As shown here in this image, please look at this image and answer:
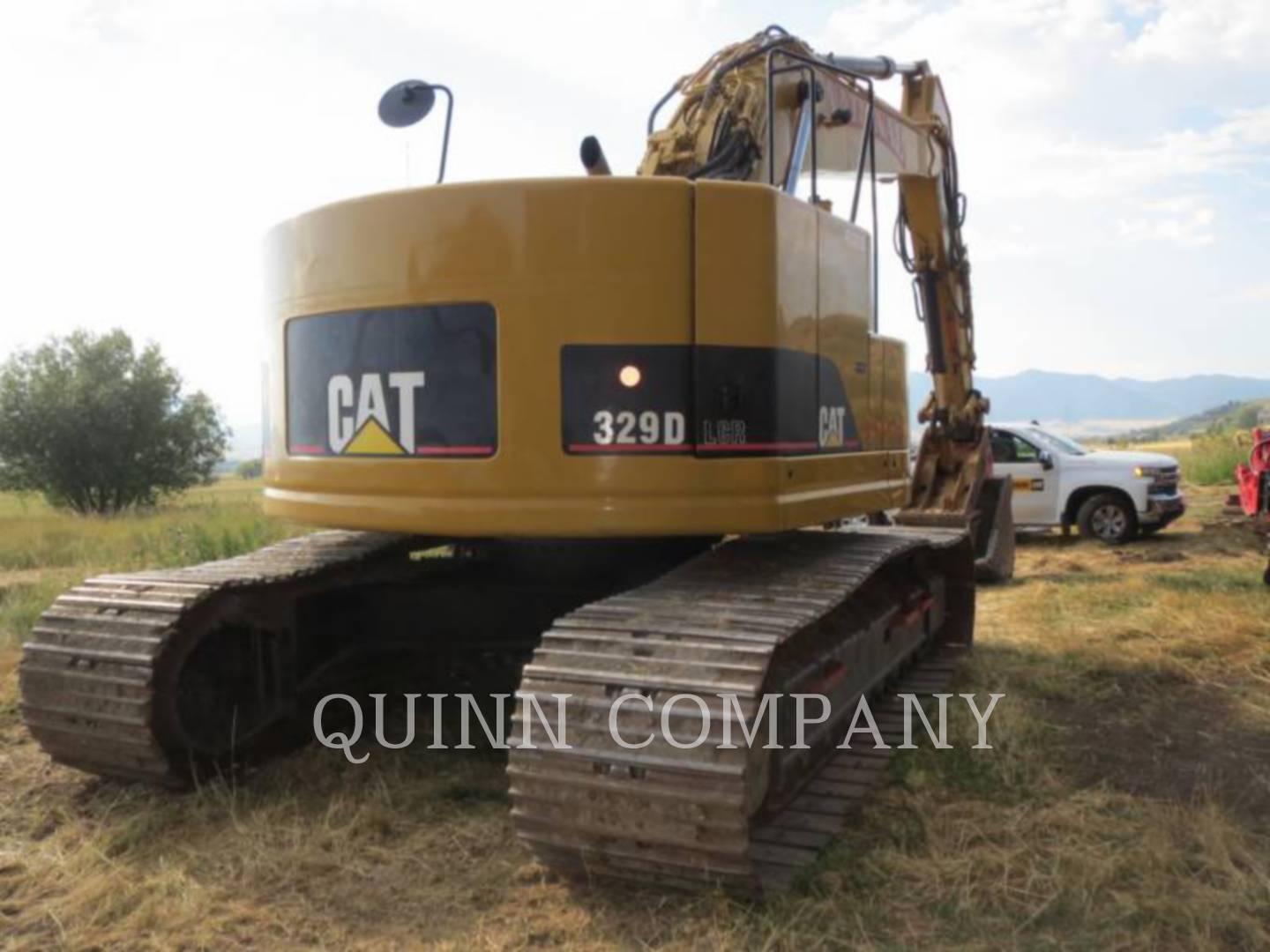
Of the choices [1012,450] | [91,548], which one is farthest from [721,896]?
[91,548]

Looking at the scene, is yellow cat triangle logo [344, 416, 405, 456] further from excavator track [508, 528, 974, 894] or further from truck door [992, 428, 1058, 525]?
truck door [992, 428, 1058, 525]

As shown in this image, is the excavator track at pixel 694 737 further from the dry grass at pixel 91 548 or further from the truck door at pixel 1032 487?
the truck door at pixel 1032 487

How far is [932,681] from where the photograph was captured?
628 cm

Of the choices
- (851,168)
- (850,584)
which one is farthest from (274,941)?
(851,168)

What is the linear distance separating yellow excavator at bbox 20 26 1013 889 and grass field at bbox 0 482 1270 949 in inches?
7.8

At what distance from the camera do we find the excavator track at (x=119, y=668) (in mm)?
4402

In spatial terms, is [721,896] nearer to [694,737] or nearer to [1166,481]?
[694,737]

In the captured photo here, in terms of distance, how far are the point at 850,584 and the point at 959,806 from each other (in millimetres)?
983

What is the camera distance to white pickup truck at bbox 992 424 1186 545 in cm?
1368

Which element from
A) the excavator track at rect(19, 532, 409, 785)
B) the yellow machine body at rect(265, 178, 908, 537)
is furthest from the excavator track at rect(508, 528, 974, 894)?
the excavator track at rect(19, 532, 409, 785)

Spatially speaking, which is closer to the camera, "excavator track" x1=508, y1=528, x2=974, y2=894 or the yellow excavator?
"excavator track" x1=508, y1=528, x2=974, y2=894

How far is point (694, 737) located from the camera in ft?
10.7

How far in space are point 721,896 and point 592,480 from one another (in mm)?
1472

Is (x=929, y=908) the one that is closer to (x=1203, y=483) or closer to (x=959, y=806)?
(x=959, y=806)
